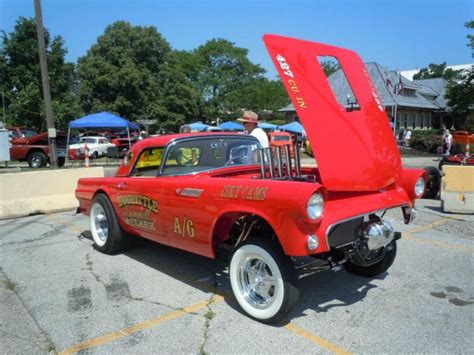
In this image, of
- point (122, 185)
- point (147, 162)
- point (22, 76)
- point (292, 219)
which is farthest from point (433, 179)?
point (22, 76)

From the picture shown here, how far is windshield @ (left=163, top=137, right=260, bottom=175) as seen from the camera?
456 cm

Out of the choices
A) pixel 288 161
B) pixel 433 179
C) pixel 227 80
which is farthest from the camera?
pixel 227 80

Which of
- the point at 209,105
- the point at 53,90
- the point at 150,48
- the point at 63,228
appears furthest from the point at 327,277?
the point at 209,105

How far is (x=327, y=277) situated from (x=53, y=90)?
29.4 m

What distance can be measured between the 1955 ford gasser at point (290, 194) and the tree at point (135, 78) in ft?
111

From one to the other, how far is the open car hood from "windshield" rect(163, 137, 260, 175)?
3.29 feet

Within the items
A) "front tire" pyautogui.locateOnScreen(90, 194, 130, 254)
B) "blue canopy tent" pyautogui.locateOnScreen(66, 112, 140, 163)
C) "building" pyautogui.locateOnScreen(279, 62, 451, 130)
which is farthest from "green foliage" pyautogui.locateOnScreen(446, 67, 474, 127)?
"front tire" pyautogui.locateOnScreen(90, 194, 130, 254)

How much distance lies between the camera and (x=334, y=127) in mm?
3846

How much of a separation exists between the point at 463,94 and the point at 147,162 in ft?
131

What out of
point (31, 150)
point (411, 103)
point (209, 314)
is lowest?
point (209, 314)

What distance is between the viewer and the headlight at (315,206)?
9.94ft

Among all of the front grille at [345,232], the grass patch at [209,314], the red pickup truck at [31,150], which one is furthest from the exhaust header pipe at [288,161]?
the red pickup truck at [31,150]

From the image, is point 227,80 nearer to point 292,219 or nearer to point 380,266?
point 380,266

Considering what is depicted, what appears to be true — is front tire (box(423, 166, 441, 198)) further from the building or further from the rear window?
the building
